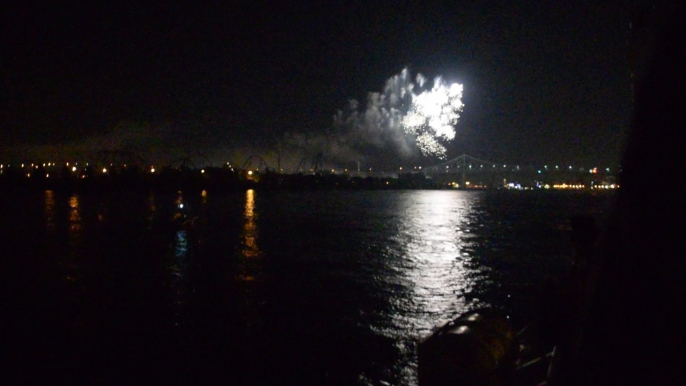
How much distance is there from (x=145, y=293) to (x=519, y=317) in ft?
32.5

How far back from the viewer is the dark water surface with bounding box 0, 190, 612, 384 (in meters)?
8.26

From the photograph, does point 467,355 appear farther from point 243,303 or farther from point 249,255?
point 249,255

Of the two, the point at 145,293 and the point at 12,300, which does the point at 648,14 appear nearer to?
the point at 145,293

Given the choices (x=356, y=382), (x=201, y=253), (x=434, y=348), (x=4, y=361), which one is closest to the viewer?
(x=434, y=348)

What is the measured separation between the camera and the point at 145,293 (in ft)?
43.4

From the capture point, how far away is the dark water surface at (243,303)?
325 inches

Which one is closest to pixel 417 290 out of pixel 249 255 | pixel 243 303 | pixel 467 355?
pixel 243 303

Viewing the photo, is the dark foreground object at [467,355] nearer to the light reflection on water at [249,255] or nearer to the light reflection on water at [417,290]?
the light reflection on water at [417,290]

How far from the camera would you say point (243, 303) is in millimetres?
12289

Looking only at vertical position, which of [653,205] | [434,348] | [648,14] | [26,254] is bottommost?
[26,254]

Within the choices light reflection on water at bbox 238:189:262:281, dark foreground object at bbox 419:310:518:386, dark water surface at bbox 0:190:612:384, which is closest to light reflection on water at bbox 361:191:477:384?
dark water surface at bbox 0:190:612:384

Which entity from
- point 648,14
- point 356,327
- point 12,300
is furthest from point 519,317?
point 12,300

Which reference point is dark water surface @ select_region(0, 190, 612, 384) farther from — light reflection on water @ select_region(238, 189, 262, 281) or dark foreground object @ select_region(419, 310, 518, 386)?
dark foreground object @ select_region(419, 310, 518, 386)

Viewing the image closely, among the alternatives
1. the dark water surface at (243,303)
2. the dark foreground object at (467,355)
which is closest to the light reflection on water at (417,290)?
the dark water surface at (243,303)
